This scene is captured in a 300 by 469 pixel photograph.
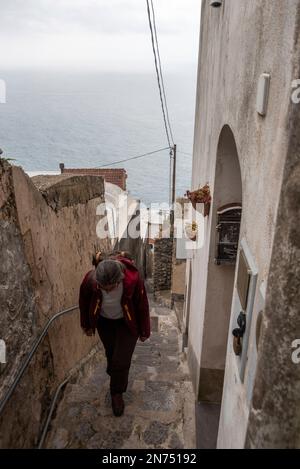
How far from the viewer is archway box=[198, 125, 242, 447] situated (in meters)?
3.83

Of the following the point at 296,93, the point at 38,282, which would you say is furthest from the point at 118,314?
the point at 296,93

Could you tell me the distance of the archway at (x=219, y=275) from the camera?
3830 millimetres

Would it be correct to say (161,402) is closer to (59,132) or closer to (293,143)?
(293,143)

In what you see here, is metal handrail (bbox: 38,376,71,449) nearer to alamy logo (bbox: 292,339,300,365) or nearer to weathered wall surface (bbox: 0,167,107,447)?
weathered wall surface (bbox: 0,167,107,447)

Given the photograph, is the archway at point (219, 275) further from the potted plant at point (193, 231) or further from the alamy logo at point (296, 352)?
the alamy logo at point (296, 352)

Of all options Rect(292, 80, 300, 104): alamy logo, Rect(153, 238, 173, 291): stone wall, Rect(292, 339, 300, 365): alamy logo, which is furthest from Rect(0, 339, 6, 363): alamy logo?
Rect(153, 238, 173, 291): stone wall

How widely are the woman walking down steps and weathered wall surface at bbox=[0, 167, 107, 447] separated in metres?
0.48

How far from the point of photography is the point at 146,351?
249 inches

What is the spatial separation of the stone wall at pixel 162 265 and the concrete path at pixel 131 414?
36.7ft

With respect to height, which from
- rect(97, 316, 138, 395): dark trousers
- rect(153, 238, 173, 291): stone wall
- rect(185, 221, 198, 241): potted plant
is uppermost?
rect(185, 221, 198, 241): potted plant

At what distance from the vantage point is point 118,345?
3582mm

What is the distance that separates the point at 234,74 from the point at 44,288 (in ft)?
8.48

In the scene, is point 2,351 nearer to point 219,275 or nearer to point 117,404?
point 117,404

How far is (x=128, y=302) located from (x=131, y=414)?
1.18m
